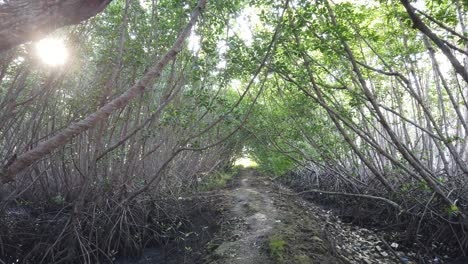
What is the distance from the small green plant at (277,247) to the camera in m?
4.06

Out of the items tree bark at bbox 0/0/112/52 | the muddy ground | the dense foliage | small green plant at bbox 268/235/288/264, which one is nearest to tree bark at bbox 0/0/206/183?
the dense foliage

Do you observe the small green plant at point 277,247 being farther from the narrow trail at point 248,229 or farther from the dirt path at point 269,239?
the narrow trail at point 248,229

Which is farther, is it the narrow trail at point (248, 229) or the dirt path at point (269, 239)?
the narrow trail at point (248, 229)

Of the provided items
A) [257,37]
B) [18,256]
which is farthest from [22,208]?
[257,37]

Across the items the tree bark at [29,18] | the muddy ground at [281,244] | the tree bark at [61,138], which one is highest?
the tree bark at [29,18]

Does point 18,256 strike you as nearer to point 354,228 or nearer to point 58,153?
point 58,153

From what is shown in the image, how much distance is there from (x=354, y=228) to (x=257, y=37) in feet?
16.0

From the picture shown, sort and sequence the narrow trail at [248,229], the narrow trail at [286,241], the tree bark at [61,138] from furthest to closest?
the narrow trail at [248,229] → the narrow trail at [286,241] → the tree bark at [61,138]

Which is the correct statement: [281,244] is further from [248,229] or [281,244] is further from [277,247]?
[248,229]

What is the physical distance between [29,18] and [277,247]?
4627mm

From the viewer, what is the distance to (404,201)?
17.5ft

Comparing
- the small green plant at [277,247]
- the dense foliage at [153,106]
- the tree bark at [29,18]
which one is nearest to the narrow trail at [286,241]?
the small green plant at [277,247]

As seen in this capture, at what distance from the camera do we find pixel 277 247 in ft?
14.4

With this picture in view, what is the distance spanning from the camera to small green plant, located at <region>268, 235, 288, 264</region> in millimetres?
4062
